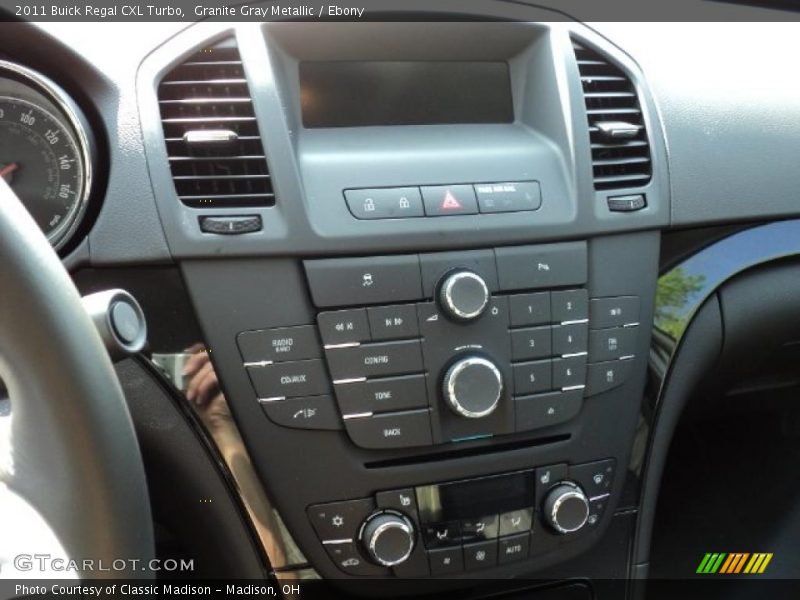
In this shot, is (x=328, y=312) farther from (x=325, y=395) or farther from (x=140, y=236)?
(x=140, y=236)

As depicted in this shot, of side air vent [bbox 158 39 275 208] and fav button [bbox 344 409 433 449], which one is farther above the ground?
side air vent [bbox 158 39 275 208]

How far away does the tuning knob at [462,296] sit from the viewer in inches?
47.1

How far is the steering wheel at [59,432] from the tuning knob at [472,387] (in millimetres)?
488

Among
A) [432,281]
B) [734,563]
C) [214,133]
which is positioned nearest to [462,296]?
[432,281]

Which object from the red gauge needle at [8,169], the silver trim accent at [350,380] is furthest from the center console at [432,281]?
the red gauge needle at [8,169]

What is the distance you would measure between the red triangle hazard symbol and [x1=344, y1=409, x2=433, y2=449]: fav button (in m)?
0.27

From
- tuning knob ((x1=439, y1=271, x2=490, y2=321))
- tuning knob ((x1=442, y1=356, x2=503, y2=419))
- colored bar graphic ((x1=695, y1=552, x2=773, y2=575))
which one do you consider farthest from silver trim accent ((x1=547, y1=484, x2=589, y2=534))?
colored bar graphic ((x1=695, y1=552, x2=773, y2=575))

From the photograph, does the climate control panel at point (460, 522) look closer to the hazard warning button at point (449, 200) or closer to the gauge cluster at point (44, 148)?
the hazard warning button at point (449, 200)

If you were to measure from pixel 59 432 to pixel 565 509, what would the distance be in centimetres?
76

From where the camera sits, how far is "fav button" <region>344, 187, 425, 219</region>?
1192mm

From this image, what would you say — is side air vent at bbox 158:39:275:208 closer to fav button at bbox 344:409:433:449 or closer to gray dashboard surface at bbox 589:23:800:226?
fav button at bbox 344:409:433:449

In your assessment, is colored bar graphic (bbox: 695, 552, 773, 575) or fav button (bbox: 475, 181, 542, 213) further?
colored bar graphic (bbox: 695, 552, 773, 575)

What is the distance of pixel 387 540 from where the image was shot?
1.23 m

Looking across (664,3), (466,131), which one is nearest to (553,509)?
(466,131)
